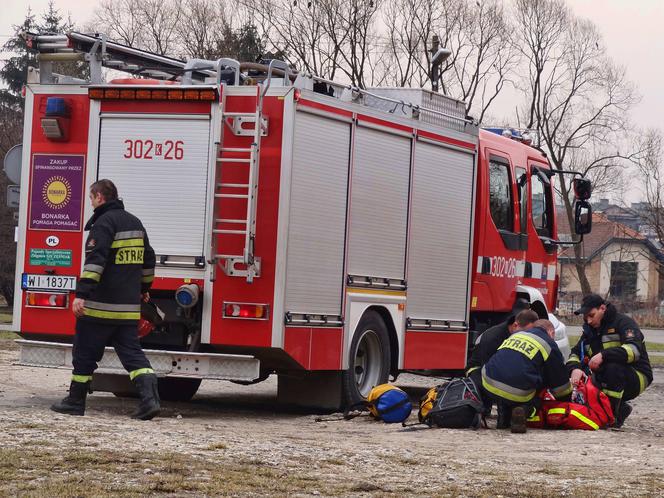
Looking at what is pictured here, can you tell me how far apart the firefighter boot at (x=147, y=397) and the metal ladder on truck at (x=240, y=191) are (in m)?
1.09

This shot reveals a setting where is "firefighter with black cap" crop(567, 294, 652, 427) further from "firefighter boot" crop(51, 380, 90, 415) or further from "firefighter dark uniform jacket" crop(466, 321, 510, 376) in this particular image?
"firefighter boot" crop(51, 380, 90, 415)

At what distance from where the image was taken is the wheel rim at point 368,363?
476 inches

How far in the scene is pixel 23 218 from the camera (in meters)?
11.5

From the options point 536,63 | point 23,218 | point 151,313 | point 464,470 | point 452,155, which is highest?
point 536,63

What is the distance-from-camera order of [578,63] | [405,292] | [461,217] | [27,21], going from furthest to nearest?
[27,21] → [578,63] → [461,217] → [405,292]

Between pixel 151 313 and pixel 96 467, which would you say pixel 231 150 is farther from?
pixel 96 467

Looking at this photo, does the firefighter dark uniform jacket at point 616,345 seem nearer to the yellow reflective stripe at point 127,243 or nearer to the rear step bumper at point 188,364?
the rear step bumper at point 188,364

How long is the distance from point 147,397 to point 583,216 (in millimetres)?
6779

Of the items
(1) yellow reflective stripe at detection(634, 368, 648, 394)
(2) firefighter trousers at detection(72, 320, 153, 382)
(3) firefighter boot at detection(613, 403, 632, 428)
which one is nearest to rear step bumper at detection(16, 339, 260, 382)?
(2) firefighter trousers at detection(72, 320, 153, 382)

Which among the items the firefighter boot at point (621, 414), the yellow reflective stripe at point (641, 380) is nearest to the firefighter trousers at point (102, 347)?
the firefighter boot at point (621, 414)

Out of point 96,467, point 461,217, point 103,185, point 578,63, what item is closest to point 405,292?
point 461,217

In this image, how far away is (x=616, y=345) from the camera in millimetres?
11945

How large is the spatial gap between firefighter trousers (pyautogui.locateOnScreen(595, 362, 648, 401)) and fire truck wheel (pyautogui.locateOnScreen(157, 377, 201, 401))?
4066 millimetres

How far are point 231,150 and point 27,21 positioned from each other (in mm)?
48125
